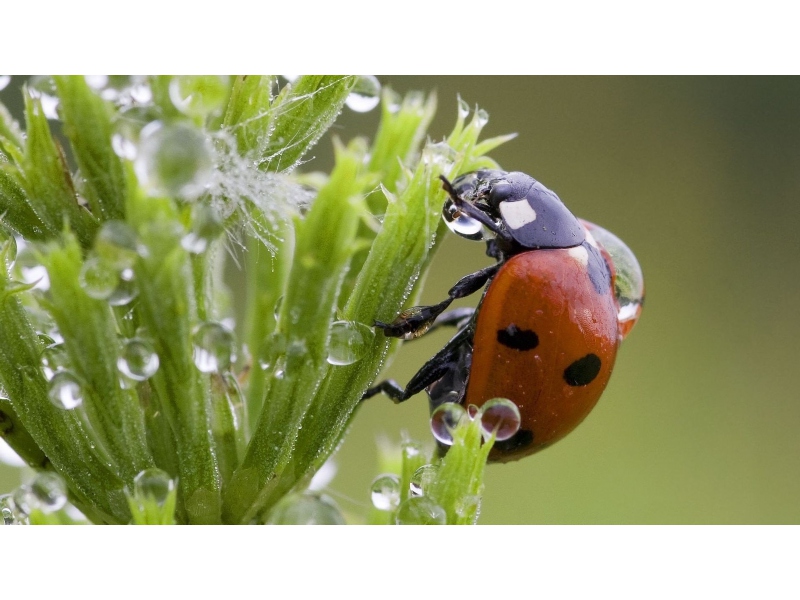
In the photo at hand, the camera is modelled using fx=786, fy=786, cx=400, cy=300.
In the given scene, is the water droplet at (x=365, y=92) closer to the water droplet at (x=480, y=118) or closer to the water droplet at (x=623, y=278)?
the water droplet at (x=480, y=118)

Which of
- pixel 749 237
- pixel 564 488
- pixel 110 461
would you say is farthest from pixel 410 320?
pixel 749 237

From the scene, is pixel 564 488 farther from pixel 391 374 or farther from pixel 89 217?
pixel 89 217

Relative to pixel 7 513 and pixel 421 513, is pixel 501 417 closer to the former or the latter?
pixel 421 513

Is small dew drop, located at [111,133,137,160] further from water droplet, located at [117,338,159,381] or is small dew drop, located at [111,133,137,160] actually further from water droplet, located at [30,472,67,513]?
water droplet, located at [30,472,67,513]

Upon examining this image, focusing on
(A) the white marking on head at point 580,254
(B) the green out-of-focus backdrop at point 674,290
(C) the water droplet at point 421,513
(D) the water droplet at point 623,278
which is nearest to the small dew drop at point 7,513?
(C) the water droplet at point 421,513

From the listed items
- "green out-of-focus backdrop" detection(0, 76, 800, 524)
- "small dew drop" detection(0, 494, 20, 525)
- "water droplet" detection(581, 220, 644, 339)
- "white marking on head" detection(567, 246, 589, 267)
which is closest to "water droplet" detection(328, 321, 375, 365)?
"small dew drop" detection(0, 494, 20, 525)

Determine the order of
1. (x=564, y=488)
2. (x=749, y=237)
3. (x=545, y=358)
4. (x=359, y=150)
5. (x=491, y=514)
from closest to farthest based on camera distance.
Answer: (x=359, y=150), (x=545, y=358), (x=491, y=514), (x=564, y=488), (x=749, y=237)
